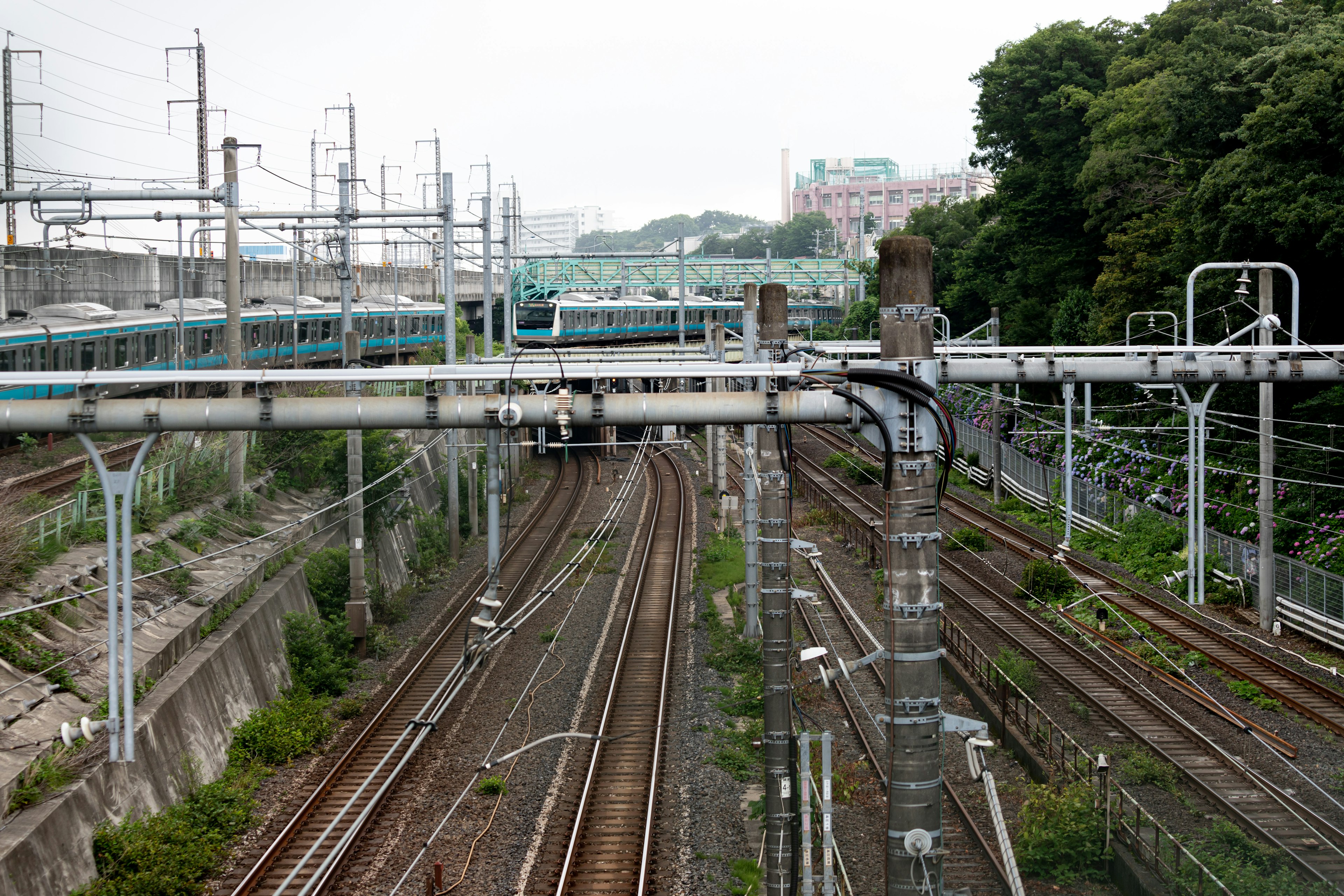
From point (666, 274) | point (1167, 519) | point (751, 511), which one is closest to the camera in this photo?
point (751, 511)

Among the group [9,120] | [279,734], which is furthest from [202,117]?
[279,734]

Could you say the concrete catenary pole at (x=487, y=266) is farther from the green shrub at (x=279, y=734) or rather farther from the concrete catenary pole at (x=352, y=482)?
the green shrub at (x=279, y=734)

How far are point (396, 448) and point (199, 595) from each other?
30.3 feet

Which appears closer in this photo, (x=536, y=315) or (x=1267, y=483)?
(x=1267, y=483)

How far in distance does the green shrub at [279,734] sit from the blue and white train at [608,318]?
101 ft

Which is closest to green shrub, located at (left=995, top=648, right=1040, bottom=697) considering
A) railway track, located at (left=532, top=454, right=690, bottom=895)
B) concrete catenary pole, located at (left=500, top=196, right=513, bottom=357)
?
railway track, located at (left=532, top=454, right=690, bottom=895)

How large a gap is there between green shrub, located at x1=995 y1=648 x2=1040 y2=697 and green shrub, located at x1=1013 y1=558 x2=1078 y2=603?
483 cm

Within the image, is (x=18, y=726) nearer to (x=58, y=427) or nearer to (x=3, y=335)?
(x=58, y=427)

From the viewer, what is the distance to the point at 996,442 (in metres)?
33.1

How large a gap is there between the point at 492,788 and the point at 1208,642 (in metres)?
12.6

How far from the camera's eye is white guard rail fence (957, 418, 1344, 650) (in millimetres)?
18984

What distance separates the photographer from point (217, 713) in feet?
48.2

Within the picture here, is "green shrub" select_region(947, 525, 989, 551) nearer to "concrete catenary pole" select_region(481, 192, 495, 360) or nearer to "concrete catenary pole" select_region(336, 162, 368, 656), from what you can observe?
"concrete catenary pole" select_region(481, 192, 495, 360)

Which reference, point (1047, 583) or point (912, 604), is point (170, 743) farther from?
point (1047, 583)
